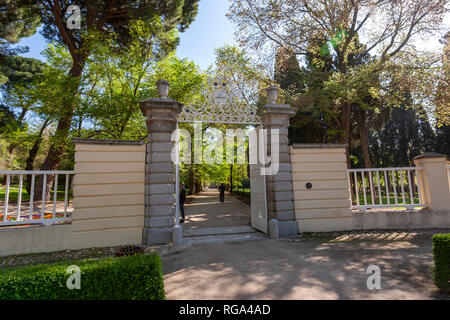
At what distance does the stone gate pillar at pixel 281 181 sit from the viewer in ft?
24.1

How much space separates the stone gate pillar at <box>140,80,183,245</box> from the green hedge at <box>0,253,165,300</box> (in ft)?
11.7

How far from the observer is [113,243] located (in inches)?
254

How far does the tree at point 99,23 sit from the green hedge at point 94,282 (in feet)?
38.7

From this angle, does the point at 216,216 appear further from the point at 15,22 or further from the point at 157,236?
the point at 15,22

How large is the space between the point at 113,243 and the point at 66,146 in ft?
28.5

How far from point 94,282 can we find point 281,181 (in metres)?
6.00

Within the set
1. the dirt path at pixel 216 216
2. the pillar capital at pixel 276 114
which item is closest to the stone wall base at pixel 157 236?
the dirt path at pixel 216 216

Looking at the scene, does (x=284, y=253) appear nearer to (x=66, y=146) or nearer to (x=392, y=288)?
(x=392, y=288)

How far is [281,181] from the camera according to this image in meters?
7.48

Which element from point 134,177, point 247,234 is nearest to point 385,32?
point 247,234

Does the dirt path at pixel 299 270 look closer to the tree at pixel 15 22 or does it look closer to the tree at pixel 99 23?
the tree at pixel 99 23

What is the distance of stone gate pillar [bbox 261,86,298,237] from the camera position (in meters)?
7.36

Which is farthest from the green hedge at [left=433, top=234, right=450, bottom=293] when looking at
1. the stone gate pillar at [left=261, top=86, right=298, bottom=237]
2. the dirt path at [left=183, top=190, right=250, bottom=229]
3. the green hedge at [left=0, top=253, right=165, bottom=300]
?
the dirt path at [left=183, top=190, right=250, bottom=229]
